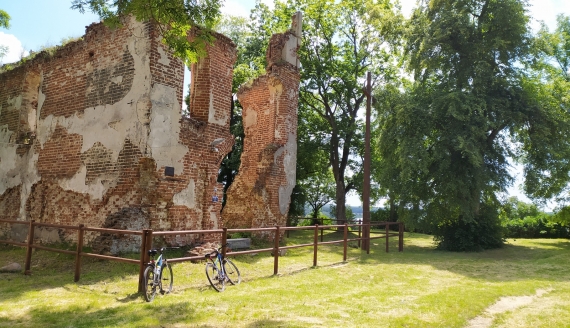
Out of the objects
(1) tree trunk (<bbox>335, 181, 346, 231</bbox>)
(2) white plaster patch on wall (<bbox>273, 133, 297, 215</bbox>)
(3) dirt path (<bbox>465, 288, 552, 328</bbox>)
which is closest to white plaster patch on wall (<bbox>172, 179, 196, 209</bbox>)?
(2) white plaster patch on wall (<bbox>273, 133, 297, 215</bbox>)

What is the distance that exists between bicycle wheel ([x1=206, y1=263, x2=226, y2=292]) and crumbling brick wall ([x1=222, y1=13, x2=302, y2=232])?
6654 millimetres

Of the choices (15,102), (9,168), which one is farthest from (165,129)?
(15,102)

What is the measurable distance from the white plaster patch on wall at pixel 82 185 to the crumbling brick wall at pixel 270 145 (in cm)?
554

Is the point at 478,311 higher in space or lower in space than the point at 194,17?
lower

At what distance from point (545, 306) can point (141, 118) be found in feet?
27.5

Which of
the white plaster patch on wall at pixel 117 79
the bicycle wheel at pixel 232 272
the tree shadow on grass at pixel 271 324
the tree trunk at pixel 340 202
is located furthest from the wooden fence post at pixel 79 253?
the tree trunk at pixel 340 202

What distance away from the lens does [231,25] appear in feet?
107

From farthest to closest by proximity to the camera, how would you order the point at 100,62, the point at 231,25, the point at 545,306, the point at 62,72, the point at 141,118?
the point at 231,25, the point at 62,72, the point at 100,62, the point at 141,118, the point at 545,306

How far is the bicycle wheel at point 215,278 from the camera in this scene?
7.00m

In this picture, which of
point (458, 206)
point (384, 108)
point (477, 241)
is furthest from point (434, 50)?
point (477, 241)

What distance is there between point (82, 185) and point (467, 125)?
1264 cm

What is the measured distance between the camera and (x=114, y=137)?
31.9ft

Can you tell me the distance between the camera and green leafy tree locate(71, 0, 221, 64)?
244 inches

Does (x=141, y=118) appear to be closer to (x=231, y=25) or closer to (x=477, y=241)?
(x=477, y=241)
